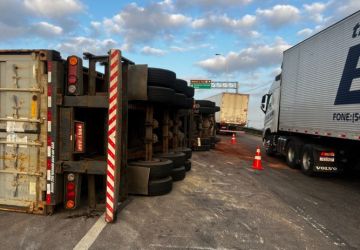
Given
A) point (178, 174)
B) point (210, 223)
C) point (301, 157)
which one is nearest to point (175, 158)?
point (178, 174)

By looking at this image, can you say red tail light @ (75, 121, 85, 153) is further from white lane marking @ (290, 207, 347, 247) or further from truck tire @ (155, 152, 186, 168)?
white lane marking @ (290, 207, 347, 247)

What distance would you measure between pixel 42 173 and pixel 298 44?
32.5 ft

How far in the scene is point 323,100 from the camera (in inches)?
396

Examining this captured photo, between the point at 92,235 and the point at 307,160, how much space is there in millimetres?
8327

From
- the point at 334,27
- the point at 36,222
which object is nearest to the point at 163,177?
the point at 36,222

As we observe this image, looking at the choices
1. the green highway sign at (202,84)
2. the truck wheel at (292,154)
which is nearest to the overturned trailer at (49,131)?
the truck wheel at (292,154)

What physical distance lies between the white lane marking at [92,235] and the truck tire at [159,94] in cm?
255

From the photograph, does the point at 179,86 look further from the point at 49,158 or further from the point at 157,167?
the point at 49,158

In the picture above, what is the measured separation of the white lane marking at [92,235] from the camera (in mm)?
4369

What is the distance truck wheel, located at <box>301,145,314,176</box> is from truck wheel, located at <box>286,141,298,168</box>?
0.63 m

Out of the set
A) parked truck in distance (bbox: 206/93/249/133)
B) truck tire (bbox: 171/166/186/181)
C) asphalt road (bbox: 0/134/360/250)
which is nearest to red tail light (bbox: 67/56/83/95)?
asphalt road (bbox: 0/134/360/250)

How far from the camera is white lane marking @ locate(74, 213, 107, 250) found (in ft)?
14.3

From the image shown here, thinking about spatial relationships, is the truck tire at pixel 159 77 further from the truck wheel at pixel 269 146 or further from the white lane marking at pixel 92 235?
the truck wheel at pixel 269 146

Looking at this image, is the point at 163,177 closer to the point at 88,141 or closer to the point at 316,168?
the point at 88,141
